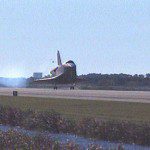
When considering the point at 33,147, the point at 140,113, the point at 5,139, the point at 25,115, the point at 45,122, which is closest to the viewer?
the point at 33,147

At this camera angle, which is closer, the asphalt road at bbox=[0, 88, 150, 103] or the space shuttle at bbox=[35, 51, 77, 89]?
the asphalt road at bbox=[0, 88, 150, 103]

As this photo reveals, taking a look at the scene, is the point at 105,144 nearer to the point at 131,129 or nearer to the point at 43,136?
the point at 131,129

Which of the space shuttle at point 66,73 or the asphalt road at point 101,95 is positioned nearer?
the asphalt road at point 101,95

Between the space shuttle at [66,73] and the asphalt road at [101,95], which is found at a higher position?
the space shuttle at [66,73]

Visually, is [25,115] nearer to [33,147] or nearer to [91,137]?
[91,137]

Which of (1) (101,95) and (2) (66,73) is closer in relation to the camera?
(1) (101,95)

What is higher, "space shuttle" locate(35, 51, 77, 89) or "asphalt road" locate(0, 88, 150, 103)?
"space shuttle" locate(35, 51, 77, 89)

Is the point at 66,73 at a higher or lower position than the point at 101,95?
higher

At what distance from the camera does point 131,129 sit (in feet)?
90.9

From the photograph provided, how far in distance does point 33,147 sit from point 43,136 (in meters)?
2.51

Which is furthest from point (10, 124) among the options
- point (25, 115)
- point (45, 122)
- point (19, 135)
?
point (19, 135)

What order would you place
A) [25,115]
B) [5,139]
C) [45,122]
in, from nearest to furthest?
1. [5,139]
2. [45,122]
3. [25,115]

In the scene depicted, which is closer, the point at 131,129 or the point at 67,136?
the point at 131,129

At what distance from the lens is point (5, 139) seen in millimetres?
20469
